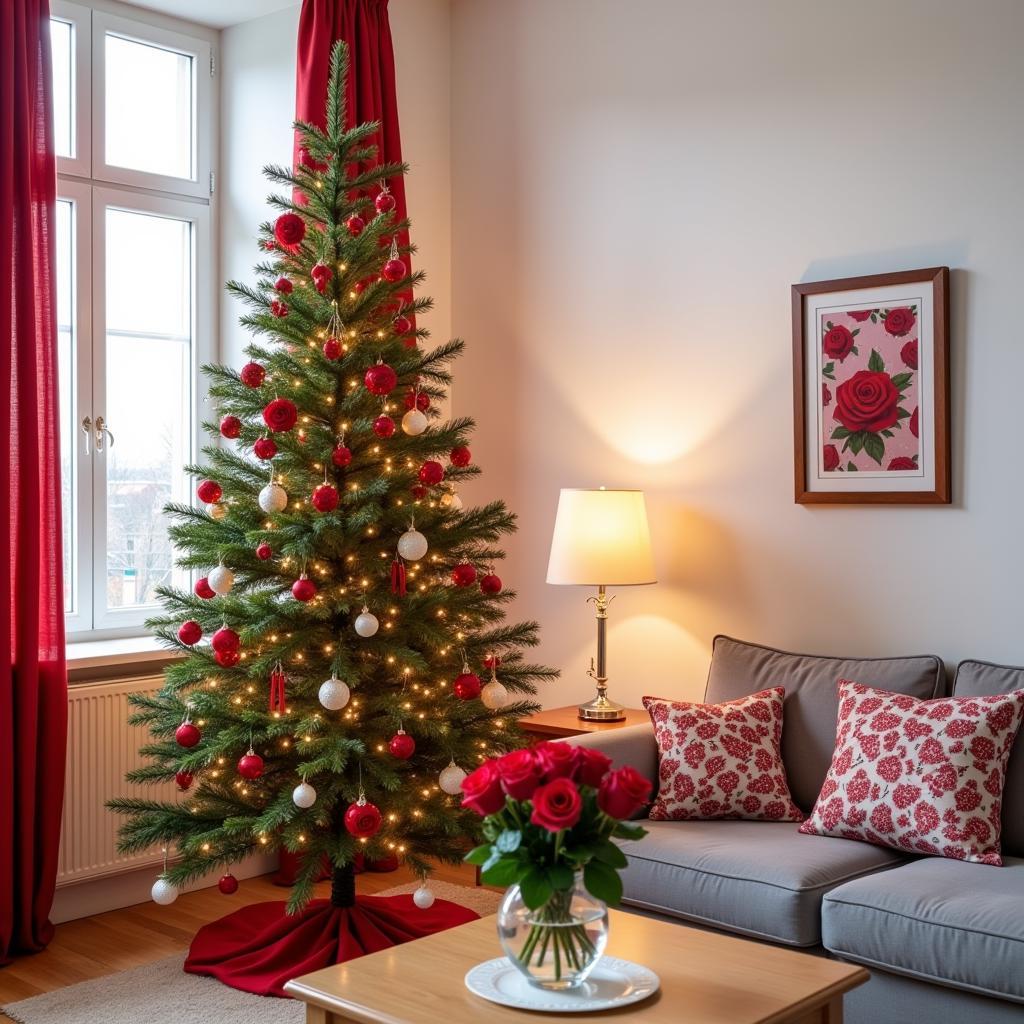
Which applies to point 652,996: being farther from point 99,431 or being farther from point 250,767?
point 99,431

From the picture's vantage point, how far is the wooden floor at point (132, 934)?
3475 mm

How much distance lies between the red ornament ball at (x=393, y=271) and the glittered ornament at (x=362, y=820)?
4.71 ft

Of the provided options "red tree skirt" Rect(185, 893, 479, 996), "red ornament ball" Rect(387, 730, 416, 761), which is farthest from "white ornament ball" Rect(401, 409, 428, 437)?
"red tree skirt" Rect(185, 893, 479, 996)

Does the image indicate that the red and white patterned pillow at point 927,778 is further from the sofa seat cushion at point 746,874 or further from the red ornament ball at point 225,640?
the red ornament ball at point 225,640

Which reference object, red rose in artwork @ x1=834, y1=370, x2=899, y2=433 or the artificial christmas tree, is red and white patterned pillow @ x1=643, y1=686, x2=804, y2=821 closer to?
the artificial christmas tree

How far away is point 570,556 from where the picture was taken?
4059 mm

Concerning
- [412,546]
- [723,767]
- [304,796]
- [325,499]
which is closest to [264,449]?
[325,499]

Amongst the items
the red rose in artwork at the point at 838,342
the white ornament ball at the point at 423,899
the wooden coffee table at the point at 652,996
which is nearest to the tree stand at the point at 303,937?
the white ornament ball at the point at 423,899

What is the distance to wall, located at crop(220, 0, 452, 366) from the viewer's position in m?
4.56

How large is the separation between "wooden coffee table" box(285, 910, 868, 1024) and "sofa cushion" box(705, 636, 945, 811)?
1.18 m

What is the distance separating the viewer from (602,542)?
403 centimetres

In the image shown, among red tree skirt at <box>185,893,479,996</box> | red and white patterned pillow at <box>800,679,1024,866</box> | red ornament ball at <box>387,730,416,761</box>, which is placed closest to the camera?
red and white patterned pillow at <box>800,679,1024,866</box>

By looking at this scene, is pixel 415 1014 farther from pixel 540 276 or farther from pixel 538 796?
pixel 540 276

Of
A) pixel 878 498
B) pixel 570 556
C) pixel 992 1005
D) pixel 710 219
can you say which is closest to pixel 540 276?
pixel 710 219
